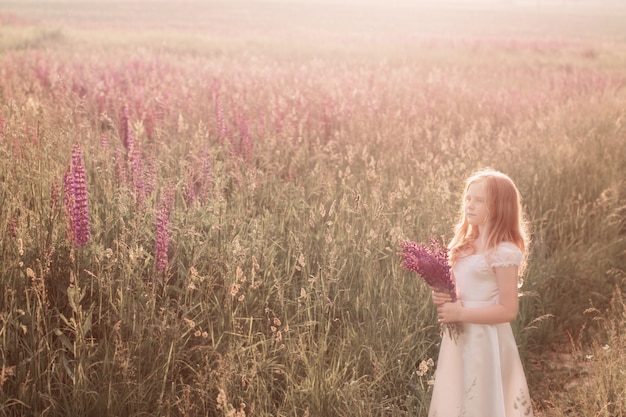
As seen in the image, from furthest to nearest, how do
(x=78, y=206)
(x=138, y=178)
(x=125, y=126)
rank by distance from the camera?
(x=125, y=126) → (x=138, y=178) → (x=78, y=206)

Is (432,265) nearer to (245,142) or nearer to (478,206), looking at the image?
(478,206)

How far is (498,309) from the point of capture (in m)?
2.95

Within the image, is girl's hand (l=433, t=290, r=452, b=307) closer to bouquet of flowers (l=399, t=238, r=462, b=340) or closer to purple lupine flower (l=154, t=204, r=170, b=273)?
bouquet of flowers (l=399, t=238, r=462, b=340)

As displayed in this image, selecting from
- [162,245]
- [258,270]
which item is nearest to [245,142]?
[258,270]

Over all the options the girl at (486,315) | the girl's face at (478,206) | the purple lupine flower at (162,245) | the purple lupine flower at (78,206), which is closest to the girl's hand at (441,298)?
the girl at (486,315)

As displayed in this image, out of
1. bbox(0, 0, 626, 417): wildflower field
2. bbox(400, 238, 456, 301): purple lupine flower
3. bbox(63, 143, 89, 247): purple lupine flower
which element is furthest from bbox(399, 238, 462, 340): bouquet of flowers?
bbox(63, 143, 89, 247): purple lupine flower

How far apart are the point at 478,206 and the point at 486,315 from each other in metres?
0.48

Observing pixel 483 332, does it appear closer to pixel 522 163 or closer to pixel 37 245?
pixel 37 245

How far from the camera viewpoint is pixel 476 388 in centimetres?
300

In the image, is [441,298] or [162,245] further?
[162,245]

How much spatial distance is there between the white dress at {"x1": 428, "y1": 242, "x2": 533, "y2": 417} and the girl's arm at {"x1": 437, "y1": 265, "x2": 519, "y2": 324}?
49 mm

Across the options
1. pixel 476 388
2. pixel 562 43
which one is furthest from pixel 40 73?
pixel 562 43

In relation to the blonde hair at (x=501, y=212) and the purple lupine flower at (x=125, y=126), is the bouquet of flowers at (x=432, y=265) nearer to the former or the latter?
the blonde hair at (x=501, y=212)

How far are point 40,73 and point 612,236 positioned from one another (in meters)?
6.71
